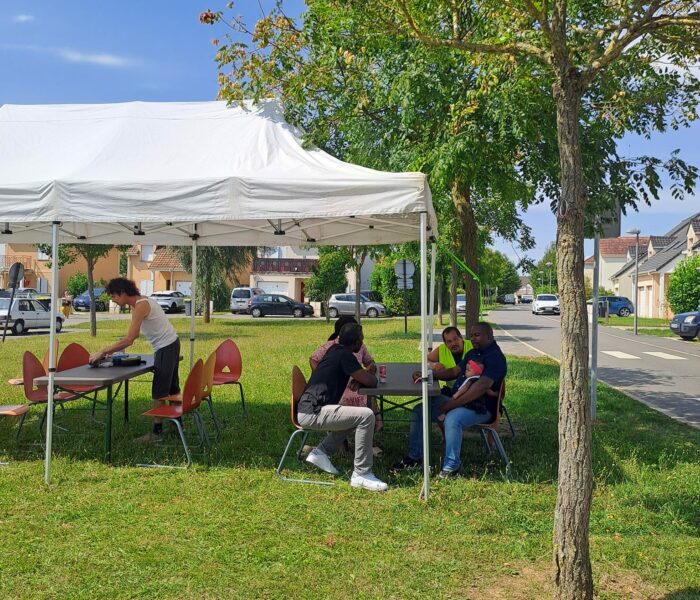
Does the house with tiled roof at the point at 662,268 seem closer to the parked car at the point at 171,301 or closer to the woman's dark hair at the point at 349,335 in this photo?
the parked car at the point at 171,301

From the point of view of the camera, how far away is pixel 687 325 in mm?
23531

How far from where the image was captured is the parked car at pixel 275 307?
4147 centimetres

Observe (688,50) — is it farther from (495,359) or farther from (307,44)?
(307,44)

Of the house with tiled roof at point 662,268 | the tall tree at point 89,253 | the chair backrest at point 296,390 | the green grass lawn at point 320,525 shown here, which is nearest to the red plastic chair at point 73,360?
the green grass lawn at point 320,525

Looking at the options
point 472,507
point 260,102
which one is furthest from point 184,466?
point 260,102

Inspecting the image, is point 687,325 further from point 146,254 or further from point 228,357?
point 146,254

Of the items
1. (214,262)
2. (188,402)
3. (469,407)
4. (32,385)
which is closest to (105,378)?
(188,402)

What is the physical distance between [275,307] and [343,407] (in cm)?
3665

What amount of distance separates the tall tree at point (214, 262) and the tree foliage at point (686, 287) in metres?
20.0

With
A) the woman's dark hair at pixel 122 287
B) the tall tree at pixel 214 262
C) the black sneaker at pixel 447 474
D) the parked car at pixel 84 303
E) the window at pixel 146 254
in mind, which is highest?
the window at pixel 146 254

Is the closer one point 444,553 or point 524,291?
point 444,553

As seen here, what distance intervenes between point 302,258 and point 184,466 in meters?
50.2

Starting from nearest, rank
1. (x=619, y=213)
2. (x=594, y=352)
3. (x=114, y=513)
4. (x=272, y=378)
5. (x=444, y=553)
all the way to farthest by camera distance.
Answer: (x=444, y=553) < (x=114, y=513) < (x=619, y=213) < (x=594, y=352) < (x=272, y=378)

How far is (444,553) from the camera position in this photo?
393cm
